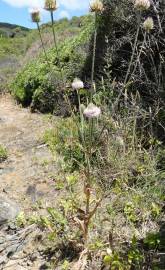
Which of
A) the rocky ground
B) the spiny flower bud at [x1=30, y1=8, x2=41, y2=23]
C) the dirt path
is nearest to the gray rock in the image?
the rocky ground

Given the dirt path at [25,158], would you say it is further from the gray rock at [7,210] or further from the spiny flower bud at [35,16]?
the spiny flower bud at [35,16]

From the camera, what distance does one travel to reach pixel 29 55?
13141 mm

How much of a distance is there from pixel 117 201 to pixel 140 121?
1514 mm

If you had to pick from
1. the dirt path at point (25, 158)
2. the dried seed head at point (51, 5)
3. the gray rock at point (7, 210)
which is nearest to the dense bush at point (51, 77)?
the dirt path at point (25, 158)

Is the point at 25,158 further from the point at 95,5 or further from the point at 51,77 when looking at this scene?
the point at 95,5

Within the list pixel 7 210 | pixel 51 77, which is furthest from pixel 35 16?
pixel 51 77

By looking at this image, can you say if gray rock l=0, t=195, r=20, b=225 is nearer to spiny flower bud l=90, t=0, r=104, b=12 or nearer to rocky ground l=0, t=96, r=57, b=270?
rocky ground l=0, t=96, r=57, b=270

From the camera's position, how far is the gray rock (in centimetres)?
484

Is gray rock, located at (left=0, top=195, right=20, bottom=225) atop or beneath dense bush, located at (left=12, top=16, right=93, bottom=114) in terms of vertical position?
beneath

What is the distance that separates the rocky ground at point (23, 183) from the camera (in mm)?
4336

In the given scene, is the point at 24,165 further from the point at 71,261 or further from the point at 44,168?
the point at 71,261

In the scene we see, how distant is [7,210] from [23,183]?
74 cm

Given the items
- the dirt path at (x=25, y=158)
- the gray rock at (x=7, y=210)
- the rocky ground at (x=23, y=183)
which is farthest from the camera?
the dirt path at (x=25, y=158)

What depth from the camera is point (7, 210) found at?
4.93 metres
